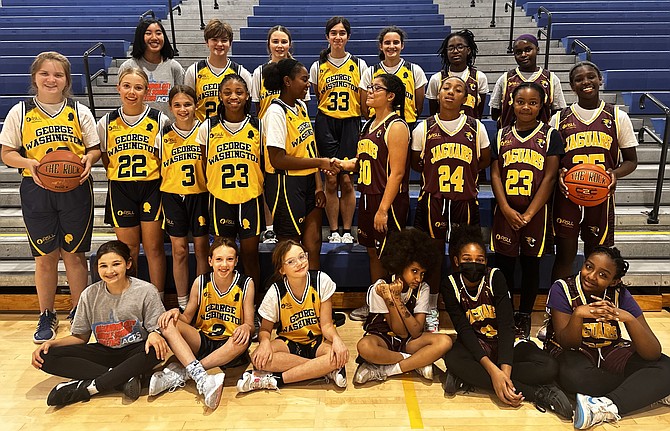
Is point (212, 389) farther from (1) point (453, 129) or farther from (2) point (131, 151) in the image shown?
(1) point (453, 129)

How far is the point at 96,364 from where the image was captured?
240 cm

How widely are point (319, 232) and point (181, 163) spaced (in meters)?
0.85

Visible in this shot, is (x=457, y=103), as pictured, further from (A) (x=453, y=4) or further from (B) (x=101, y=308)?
(A) (x=453, y=4)

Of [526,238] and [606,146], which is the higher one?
[606,146]

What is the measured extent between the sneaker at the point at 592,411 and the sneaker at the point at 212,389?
59.6 inches

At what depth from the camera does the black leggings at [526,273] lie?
9.11ft

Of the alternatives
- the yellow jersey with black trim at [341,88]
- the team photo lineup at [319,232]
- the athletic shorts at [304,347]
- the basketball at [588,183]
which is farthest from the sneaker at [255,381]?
the basketball at [588,183]

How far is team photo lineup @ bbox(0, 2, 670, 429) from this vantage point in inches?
90.6

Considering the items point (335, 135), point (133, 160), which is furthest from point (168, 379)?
point (335, 135)

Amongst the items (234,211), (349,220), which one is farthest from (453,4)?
(234,211)

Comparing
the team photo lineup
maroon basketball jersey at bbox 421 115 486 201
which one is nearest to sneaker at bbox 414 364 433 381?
the team photo lineup

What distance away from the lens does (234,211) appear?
274 centimetres

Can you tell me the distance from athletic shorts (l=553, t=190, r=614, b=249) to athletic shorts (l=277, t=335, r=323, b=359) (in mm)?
1417

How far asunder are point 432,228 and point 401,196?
237mm
